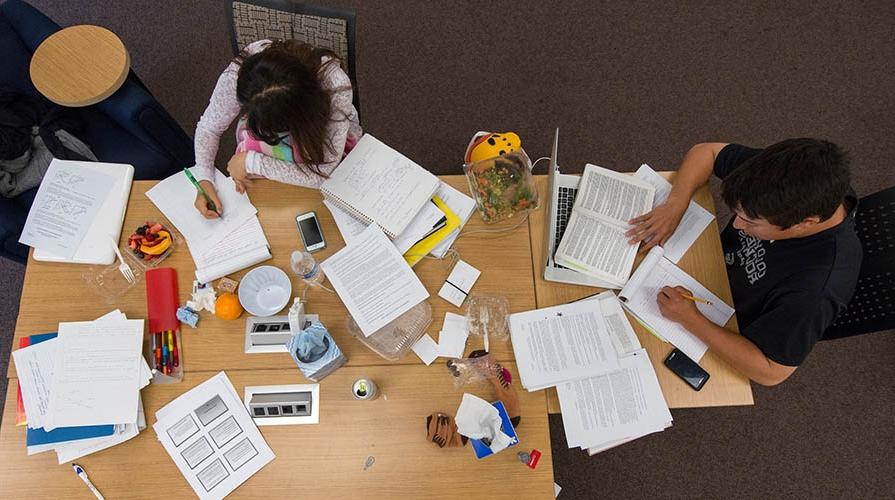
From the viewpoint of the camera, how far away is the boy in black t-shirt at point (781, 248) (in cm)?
123

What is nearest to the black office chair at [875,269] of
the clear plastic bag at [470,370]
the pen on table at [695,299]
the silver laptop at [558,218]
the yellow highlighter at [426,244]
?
the pen on table at [695,299]

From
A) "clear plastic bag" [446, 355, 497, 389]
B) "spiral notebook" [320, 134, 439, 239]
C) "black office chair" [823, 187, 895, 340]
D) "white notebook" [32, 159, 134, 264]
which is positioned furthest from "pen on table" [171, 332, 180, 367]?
"black office chair" [823, 187, 895, 340]

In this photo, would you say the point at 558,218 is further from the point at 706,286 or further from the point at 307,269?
the point at 307,269

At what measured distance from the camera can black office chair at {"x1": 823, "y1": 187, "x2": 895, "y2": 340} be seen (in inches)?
53.9

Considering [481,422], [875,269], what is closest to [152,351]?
[481,422]

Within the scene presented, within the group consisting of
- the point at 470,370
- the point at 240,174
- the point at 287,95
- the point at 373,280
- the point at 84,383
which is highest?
the point at 287,95

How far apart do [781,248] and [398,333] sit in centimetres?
105

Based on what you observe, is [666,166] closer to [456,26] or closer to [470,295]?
[456,26]

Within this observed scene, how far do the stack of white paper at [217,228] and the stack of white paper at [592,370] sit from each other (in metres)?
0.78

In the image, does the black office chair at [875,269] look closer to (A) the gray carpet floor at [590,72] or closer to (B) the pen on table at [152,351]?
(A) the gray carpet floor at [590,72]

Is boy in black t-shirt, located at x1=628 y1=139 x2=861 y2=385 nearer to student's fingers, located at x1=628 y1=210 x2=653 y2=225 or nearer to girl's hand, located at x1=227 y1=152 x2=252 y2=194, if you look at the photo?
student's fingers, located at x1=628 y1=210 x2=653 y2=225

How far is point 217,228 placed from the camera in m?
1.56

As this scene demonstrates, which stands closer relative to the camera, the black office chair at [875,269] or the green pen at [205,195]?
the black office chair at [875,269]

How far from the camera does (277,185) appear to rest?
1604 mm
